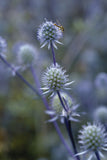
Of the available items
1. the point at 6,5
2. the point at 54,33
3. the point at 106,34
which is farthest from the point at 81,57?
the point at 54,33

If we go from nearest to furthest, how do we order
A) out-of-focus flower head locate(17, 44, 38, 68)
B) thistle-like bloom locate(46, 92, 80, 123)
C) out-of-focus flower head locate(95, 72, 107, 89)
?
thistle-like bloom locate(46, 92, 80, 123)
out-of-focus flower head locate(17, 44, 38, 68)
out-of-focus flower head locate(95, 72, 107, 89)

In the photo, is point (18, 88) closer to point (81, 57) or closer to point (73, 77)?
point (73, 77)

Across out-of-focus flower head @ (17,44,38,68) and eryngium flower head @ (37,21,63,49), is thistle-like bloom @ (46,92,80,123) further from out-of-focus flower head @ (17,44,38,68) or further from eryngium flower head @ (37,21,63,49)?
out-of-focus flower head @ (17,44,38,68)

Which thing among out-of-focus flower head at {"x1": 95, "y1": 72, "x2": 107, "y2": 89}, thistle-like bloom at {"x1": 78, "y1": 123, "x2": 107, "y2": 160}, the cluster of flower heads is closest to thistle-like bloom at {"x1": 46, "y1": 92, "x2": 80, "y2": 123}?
the cluster of flower heads

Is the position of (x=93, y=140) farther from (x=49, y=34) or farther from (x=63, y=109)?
(x=49, y=34)

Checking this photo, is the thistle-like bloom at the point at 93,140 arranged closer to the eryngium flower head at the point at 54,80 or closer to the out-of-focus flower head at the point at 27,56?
the eryngium flower head at the point at 54,80

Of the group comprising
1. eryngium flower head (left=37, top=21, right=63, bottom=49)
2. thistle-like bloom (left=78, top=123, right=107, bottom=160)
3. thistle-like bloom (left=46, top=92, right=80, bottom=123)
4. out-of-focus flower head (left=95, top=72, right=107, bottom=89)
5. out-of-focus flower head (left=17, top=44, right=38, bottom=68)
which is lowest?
thistle-like bloom (left=78, top=123, right=107, bottom=160)

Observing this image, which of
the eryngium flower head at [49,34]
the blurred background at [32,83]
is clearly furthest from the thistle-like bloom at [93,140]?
the blurred background at [32,83]

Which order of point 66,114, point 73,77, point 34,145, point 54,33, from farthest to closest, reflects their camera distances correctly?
point 73,77 → point 34,145 → point 54,33 → point 66,114
